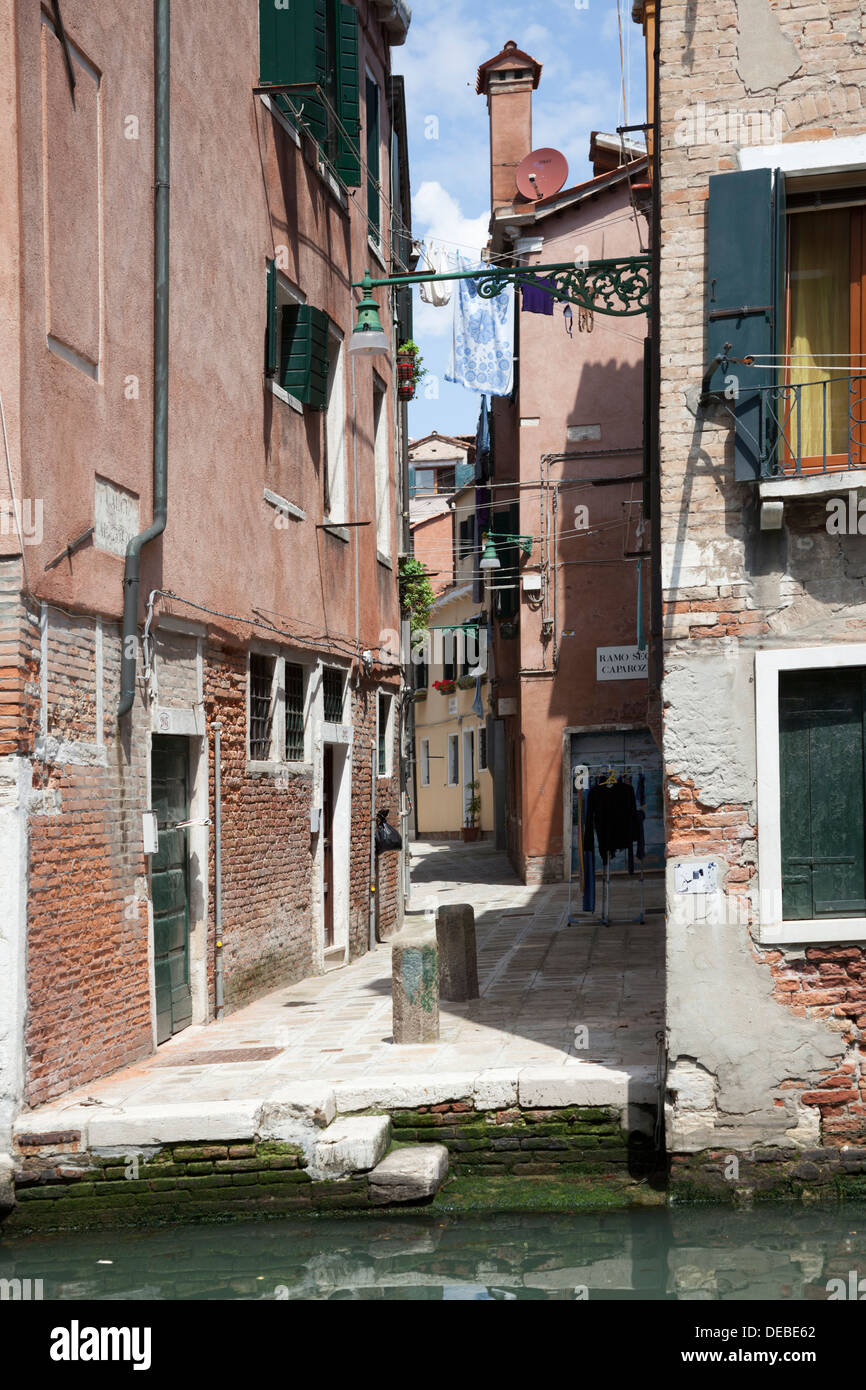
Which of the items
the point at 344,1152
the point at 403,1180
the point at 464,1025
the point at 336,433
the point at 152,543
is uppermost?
the point at 336,433

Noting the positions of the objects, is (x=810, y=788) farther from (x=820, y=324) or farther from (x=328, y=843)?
(x=328, y=843)

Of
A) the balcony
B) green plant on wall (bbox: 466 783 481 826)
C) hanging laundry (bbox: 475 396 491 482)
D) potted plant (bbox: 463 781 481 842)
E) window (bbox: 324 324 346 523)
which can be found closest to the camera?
the balcony

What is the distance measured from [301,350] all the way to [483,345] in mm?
8138

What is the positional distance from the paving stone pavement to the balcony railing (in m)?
3.45

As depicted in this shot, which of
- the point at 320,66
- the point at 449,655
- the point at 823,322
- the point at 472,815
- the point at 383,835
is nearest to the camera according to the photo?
the point at 823,322

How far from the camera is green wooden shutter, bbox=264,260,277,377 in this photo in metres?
12.4

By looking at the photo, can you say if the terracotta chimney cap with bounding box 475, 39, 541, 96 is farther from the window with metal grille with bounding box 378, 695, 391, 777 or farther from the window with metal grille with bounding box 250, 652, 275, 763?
the window with metal grille with bounding box 250, 652, 275, 763

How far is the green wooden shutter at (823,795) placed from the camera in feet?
25.3

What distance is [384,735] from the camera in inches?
689

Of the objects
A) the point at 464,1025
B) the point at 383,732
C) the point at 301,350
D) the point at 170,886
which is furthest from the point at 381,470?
the point at 464,1025

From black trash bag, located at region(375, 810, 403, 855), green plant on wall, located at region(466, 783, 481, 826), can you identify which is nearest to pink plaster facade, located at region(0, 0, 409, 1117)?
black trash bag, located at region(375, 810, 403, 855)

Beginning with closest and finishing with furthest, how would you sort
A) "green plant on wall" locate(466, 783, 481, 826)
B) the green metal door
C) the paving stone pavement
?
the paving stone pavement → the green metal door → "green plant on wall" locate(466, 783, 481, 826)
